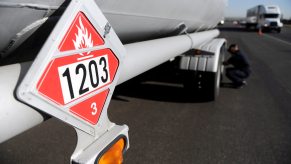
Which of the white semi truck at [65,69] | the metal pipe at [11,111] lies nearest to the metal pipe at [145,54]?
the white semi truck at [65,69]

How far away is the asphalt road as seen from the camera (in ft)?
10.3

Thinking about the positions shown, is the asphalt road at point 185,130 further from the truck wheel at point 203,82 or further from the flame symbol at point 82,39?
the flame symbol at point 82,39

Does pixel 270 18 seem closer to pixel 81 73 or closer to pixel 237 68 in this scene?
pixel 237 68

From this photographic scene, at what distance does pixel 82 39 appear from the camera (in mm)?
1215

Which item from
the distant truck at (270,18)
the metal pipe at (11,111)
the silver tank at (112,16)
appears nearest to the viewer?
the metal pipe at (11,111)

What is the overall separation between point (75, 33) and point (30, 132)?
9.68 feet

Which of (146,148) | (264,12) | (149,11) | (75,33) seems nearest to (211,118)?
(146,148)

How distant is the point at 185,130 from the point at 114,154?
263 cm

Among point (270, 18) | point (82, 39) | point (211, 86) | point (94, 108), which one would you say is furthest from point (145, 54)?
point (270, 18)

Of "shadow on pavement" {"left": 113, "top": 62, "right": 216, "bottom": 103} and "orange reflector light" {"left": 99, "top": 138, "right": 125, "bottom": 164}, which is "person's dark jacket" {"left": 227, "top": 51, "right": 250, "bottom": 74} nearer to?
"shadow on pavement" {"left": 113, "top": 62, "right": 216, "bottom": 103}

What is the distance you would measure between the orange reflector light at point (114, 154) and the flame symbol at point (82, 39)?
0.51 m

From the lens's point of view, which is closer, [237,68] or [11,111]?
[11,111]

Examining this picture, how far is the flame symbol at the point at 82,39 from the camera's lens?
1183 millimetres

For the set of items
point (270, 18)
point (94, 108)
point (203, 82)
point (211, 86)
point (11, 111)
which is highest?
point (11, 111)
